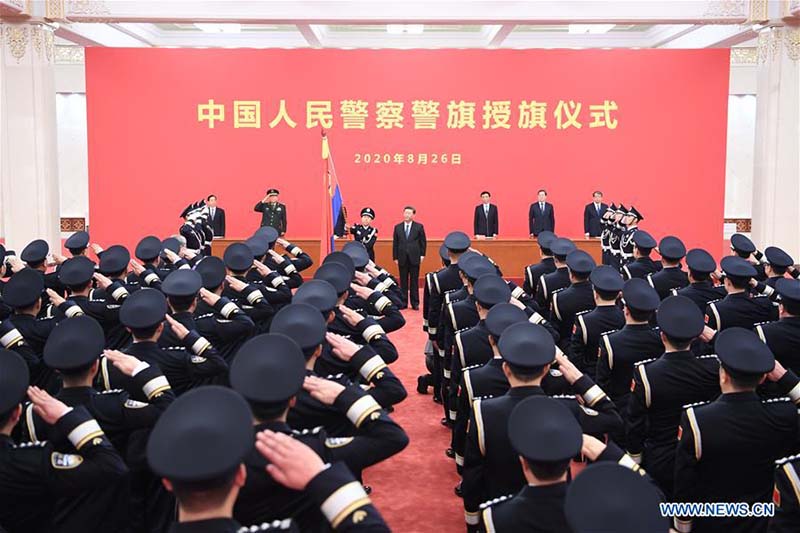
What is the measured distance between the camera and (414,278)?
10.5m

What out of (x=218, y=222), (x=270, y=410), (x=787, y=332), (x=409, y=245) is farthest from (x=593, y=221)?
(x=270, y=410)

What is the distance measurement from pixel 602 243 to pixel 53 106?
24.9ft

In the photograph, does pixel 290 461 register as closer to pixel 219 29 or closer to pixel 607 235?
pixel 607 235

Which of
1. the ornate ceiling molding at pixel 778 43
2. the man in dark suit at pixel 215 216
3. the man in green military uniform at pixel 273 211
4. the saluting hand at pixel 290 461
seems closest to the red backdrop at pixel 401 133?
the man in dark suit at pixel 215 216

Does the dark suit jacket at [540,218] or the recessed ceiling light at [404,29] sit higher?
the recessed ceiling light at [404,29]

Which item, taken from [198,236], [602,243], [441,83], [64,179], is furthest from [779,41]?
[64,179]

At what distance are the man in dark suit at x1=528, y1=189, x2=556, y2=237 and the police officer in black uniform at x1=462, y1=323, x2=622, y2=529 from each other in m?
9.15

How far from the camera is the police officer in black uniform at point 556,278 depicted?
5648mm

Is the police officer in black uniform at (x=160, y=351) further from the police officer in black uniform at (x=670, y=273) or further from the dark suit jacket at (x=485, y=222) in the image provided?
the dark suit jacket at (x=485, y=222)

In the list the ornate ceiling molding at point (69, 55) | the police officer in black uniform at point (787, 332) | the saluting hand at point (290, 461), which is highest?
the ornate ceiling molding at point (69, 55)

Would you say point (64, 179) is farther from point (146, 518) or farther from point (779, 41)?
point (146, 518)

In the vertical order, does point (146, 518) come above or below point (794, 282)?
below

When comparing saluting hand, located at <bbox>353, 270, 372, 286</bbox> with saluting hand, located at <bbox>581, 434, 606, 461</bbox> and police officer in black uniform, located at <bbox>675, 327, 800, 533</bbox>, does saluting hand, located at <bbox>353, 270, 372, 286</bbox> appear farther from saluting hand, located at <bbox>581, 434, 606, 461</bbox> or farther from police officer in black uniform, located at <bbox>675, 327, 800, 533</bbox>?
saluting hand, located at <bbox>581, 434, 606, 461</bbox>

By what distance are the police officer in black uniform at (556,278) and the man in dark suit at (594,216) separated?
615 centimetres
